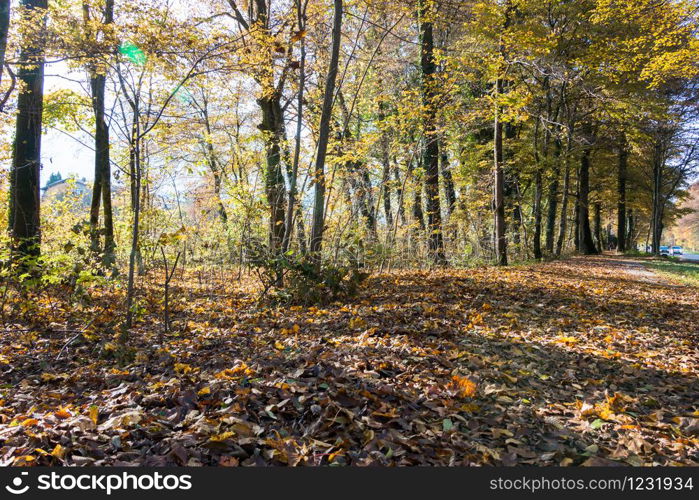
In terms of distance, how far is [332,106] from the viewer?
27.8ft

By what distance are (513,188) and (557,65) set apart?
276 inches

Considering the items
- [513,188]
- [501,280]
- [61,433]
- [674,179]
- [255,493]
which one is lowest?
[255,493]

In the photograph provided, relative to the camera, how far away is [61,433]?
2.14 metres

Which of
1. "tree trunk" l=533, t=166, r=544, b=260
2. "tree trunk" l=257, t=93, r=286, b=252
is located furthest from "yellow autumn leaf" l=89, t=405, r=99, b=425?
"tree trunk" l=533, t=166, r=544, b=260

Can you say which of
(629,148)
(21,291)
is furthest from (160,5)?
(629,148)

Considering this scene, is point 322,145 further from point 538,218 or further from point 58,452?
point 538,218

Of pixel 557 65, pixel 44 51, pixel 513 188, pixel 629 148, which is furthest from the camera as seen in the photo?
pixel 629 148

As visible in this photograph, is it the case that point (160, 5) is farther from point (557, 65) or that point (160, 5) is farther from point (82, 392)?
point (557, 65)

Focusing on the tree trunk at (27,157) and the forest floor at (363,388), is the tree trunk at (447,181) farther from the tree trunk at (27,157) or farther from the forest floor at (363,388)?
the tree trunk at (27,157)

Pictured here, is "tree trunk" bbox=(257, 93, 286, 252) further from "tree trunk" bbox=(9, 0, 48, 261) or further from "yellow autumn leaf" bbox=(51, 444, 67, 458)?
"yellow autumn leaf" bbox=(51, 444, 67, 458)

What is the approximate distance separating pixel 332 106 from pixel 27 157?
568cm

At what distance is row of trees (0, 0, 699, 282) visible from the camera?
543 cm

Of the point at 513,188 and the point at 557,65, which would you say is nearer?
the point at 557,65

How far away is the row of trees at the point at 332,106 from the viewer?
543 cm
